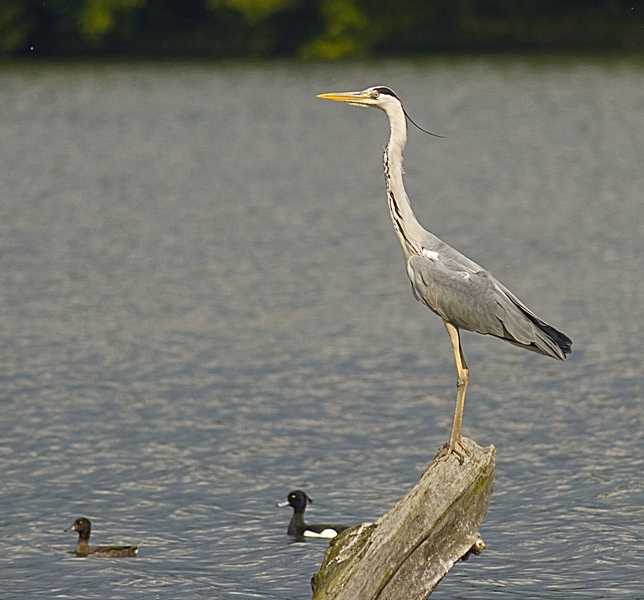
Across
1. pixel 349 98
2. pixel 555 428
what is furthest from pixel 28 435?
pixel 349 98

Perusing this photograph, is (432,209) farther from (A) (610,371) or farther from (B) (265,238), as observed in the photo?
(A) (610,371)

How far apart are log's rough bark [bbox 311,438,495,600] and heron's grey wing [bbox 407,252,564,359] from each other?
1.30 meters

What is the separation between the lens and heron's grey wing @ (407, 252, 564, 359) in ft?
30.6

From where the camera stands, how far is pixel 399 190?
30.3ft

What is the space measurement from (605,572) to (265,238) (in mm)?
15645

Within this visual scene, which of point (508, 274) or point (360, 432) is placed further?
point (508, 274)

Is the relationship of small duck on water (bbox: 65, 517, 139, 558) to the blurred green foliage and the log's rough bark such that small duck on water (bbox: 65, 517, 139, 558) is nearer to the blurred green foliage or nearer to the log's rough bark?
the log's rough bark

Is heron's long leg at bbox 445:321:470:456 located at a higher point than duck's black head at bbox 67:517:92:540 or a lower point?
higher

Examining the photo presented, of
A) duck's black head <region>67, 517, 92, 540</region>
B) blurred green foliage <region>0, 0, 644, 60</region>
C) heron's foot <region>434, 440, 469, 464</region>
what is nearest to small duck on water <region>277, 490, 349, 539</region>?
duck's black head <region>67, 517, 92, 540</region>

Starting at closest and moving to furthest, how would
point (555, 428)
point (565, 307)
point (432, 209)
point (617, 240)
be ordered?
point (555, 428)
point (565, 307)
point (617, 240)
point (432, 209)

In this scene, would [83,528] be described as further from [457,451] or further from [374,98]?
[374,98]

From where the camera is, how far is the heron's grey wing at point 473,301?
30.6 feet

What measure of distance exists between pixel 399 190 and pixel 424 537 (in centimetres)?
251

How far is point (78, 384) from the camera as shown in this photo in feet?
56.1
